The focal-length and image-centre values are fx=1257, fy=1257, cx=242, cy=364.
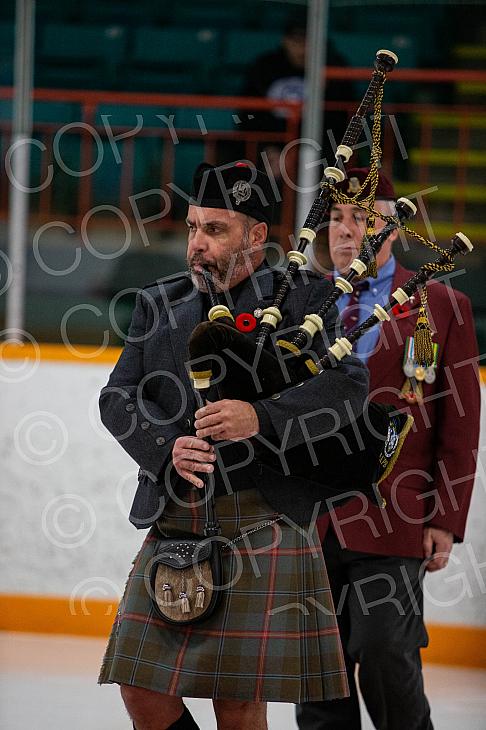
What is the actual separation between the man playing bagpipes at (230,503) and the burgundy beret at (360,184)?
1.28 feet

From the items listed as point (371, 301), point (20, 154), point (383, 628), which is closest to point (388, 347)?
point (371, 301)

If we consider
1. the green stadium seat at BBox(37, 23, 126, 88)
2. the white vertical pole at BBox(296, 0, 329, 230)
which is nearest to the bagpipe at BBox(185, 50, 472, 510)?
the white vertical pole at BBox(296, 0, 329, 230)

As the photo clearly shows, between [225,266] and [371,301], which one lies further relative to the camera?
[371,301]

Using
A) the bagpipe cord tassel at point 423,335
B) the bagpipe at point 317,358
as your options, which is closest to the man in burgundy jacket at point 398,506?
the bagpipe cord tassel at point 423,335

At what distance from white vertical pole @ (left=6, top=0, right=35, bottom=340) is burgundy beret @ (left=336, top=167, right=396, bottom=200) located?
82.3 inches

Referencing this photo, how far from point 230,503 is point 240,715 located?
36 cm

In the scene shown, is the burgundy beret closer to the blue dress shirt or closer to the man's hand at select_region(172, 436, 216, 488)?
the blue dress shirt

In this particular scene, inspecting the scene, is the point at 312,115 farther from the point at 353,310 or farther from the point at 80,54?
the point at 353,310

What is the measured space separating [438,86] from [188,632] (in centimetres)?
336

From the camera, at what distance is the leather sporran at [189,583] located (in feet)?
6.92

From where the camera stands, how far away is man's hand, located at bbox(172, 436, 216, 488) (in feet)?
6.73

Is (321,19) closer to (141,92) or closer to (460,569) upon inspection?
(141,92)

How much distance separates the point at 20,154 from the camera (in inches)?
178

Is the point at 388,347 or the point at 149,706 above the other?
the point at 388,347
